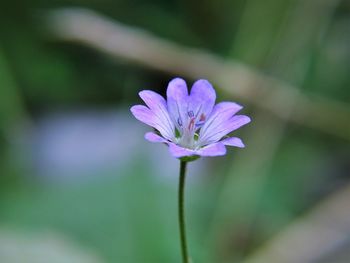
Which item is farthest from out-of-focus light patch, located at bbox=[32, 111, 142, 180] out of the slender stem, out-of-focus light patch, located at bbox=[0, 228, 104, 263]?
the slender stem

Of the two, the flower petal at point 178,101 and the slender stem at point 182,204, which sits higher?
the flower petal at point 178,101

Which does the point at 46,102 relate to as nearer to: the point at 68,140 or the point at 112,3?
the point at 68,140

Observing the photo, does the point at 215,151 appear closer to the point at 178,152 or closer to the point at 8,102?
the point at 178,152

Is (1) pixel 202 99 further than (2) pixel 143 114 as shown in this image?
Yes

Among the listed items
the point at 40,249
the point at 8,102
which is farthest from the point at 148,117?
the point at 8,102

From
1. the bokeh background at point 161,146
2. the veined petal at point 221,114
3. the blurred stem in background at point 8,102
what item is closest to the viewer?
the veined petal at point 221,114

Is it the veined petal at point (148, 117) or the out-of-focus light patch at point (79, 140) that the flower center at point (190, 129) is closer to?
the veined petal at point (148, 117)

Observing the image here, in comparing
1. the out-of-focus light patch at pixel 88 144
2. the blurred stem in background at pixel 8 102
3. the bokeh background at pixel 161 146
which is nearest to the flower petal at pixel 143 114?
the bokeh background at pixel 161 146
